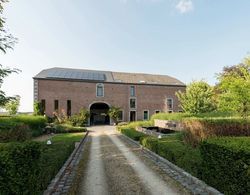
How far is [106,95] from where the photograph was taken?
44125 millimetres

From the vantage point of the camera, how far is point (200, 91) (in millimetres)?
27953

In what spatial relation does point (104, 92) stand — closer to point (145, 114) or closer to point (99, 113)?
point (99, 113)

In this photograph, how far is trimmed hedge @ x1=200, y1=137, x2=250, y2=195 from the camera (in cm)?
478

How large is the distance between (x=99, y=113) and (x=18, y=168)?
43509 mm

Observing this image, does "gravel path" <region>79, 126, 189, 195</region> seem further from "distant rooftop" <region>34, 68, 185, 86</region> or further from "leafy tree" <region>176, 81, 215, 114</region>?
"distant rooftop" <region>34, 68, 185, 86</region>

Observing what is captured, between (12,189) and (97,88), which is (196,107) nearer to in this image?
(97,88)

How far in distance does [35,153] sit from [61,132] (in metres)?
22.5

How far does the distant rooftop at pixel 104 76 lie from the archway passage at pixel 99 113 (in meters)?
6.69

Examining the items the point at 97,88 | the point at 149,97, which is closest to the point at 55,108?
the point at 97,88

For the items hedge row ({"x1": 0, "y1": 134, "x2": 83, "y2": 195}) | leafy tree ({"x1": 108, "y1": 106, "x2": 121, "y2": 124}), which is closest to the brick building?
leafy tree ({"x1": 108, "y1": 106, "x2": 121, "y2": 124})

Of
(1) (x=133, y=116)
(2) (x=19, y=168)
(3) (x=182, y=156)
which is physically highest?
(2) (x=19, y=168)

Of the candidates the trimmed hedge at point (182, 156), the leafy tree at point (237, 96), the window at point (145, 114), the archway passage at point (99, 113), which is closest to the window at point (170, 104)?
the window at point (145, 114)

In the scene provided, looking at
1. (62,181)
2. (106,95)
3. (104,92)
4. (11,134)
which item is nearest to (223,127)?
(62,181)

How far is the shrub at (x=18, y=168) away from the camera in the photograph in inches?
163
